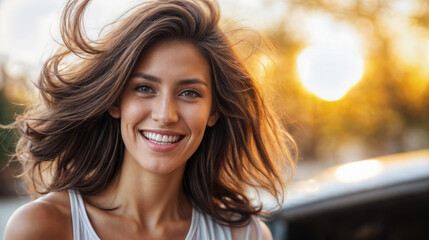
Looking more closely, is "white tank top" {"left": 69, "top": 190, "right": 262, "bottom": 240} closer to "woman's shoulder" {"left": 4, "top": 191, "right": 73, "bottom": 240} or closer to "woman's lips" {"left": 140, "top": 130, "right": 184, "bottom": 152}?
"woman's shoulder" {"left": 4, "top": 191, "right": 73, "bottom": 240}

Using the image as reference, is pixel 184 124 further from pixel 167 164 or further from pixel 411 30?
pixel 411 30

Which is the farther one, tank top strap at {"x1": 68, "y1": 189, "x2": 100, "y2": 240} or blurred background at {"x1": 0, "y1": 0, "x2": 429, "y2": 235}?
blurred background at {"x1": 0, "y1": 0, "x2": 429, "y2": 235}

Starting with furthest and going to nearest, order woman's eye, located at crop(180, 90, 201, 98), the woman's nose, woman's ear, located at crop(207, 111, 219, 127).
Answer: woman's ear, located at crop(207, 111, 219, 127), woman's eye, located at crop(180, 90, 201, 98), the woman's nose

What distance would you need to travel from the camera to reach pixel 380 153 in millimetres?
14055

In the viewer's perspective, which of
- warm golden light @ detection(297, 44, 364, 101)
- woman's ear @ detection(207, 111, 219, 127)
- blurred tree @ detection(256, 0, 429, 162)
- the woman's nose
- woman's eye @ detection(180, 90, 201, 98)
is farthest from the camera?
blurred tree @ detection(256, 0, 429, 162)

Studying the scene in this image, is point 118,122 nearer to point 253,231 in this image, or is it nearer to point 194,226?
point 194,226

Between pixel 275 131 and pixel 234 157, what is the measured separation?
10.6 inches

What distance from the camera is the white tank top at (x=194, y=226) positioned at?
95.5 inches

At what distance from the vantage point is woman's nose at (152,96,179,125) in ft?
7.89

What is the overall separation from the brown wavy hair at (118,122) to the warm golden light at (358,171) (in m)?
0.50

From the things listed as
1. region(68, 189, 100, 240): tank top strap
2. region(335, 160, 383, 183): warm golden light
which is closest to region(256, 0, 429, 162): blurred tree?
region(335, 160, 383, 183): warm golden light

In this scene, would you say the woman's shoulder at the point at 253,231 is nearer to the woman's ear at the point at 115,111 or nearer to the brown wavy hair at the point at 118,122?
the brown wavy hair at the point at 118,122

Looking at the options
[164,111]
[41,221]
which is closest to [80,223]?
[41,221]

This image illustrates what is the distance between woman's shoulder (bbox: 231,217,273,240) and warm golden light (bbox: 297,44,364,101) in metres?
6.80
